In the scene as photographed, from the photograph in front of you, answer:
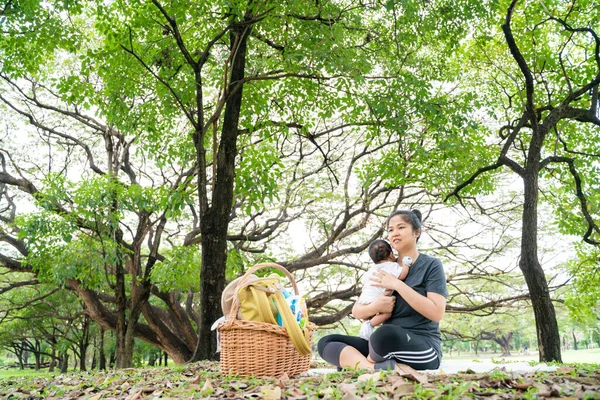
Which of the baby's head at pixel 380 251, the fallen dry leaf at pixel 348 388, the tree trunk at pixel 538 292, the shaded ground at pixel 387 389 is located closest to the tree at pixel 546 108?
the tree trunk at pixel 538 292

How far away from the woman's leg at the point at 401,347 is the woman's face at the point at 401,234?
25.4 inches

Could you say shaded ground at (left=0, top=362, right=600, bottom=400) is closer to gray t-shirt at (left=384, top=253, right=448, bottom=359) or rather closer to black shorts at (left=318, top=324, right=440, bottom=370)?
black shorts at (left=318, top=324, right=440, bottom=370)

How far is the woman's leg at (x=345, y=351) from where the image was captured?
3.93 m

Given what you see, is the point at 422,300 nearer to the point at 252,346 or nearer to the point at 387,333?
the point at 387,333

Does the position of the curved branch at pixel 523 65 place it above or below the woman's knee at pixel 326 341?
above

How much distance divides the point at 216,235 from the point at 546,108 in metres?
5.84

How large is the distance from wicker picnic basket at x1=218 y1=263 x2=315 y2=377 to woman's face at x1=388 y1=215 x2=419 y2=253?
1062mm

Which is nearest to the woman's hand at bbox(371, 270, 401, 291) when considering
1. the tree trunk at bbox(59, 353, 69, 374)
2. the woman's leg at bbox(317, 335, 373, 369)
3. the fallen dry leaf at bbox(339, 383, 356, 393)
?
the woman's leg at bbox(317, 335, 373, 369)

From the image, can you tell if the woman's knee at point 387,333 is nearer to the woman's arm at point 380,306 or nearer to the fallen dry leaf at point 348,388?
the woman's arm at point 380,306

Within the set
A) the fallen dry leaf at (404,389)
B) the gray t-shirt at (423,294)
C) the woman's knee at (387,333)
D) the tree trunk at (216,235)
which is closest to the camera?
the fallen dry leaf at (404,389)

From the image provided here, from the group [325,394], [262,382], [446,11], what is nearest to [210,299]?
[262,382]

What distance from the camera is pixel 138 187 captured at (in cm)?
959

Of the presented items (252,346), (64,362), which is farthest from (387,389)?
(64,362)

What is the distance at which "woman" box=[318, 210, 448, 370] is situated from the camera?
141 inches
